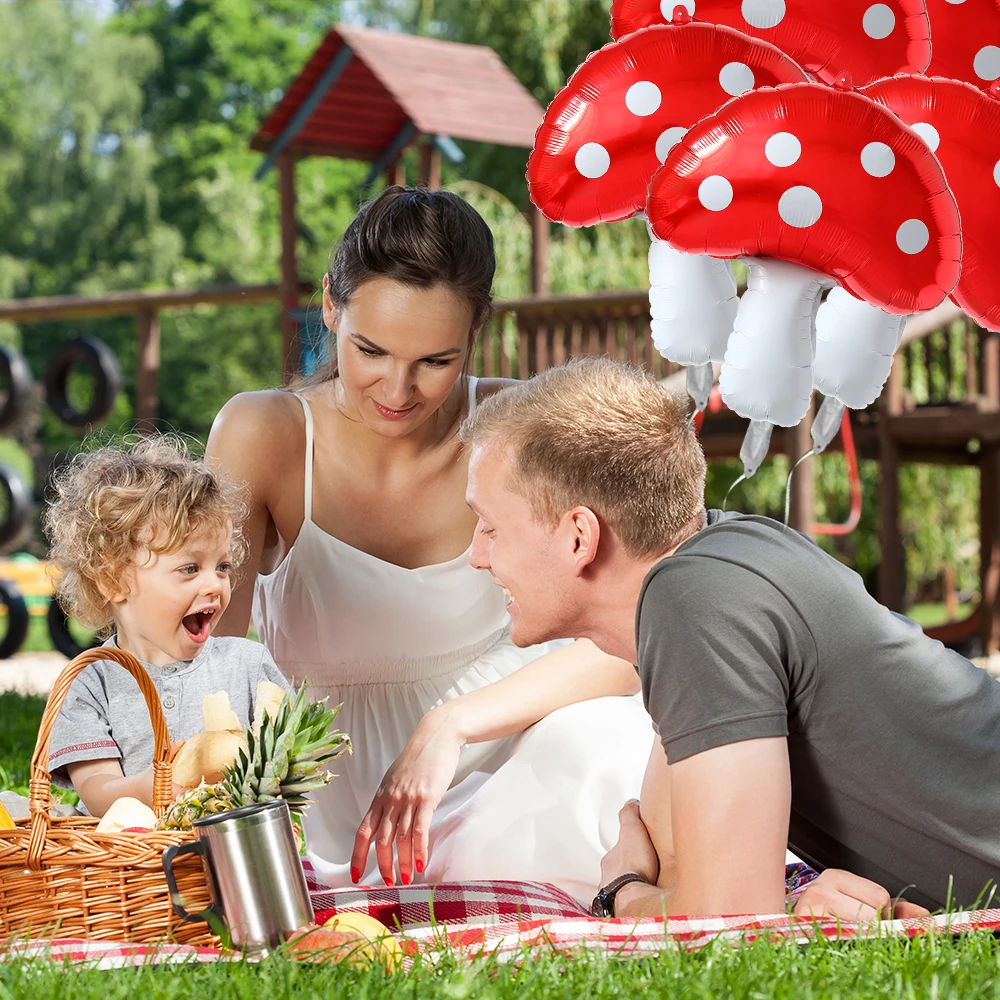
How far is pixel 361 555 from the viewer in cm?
308

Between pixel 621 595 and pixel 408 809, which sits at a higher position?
pixel 621 595

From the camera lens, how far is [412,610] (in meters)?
3.13

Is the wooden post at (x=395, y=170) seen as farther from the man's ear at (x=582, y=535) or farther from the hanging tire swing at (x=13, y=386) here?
the man's ear at (x=582, y=535)

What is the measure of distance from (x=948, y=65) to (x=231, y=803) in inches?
84.2

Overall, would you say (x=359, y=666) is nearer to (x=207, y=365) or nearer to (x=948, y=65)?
(x=948, y=65)

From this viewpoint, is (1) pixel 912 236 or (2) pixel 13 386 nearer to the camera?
(1) pixel 912 236

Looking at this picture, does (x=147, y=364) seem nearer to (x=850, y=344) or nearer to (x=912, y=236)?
(x=850, y=344)

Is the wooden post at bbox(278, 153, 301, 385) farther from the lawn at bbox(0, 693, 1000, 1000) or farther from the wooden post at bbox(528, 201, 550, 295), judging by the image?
the lawn at bbox(0, 693, 1000, 1000)

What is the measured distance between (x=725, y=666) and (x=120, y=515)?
52.6 inches

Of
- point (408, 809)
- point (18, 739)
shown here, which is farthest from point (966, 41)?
point (18, 739)

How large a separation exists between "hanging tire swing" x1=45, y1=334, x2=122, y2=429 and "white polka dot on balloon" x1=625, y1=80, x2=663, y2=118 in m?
6.15

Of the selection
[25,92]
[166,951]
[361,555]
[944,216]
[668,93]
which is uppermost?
[25,92]

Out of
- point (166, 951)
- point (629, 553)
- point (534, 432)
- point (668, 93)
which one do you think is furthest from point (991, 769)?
point (668, 93)

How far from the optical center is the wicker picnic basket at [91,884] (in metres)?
1.99
